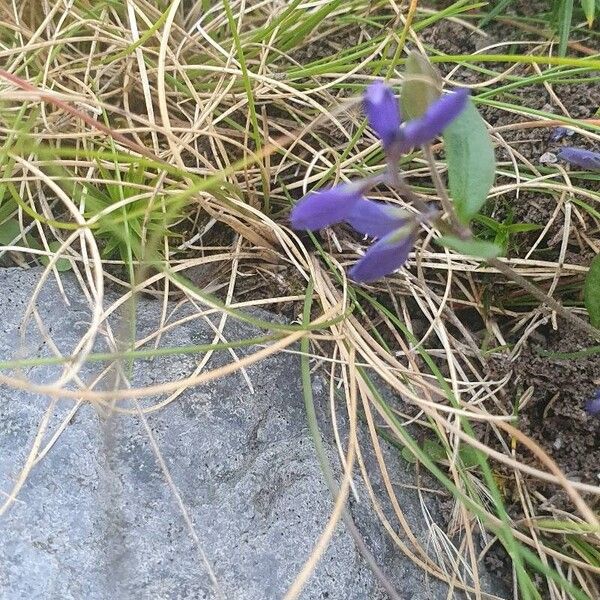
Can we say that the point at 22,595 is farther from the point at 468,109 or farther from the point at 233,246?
the point at 468,109

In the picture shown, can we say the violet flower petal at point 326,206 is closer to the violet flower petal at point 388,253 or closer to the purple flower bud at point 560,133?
the violet flower petal at point 388,253

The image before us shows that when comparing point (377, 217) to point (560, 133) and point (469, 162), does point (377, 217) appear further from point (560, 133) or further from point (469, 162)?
point (560, 133)

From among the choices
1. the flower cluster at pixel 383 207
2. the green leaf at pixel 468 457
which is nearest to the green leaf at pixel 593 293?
the green leaf at pixel 468 457

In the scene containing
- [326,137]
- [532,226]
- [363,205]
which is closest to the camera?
[363,205]

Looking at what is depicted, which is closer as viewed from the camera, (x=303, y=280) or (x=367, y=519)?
(x=367, y=519)

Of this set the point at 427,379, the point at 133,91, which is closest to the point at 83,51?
the point at 133,91

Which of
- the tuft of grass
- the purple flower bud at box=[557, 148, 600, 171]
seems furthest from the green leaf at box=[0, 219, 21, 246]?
the purple flower bud at box=[557, 148, 600, 171]

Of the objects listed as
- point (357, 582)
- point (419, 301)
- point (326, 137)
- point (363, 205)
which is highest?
point (363, 205)

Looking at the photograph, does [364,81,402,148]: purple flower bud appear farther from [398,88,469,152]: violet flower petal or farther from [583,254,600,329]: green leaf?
[583,254,600,329]: green leaf
